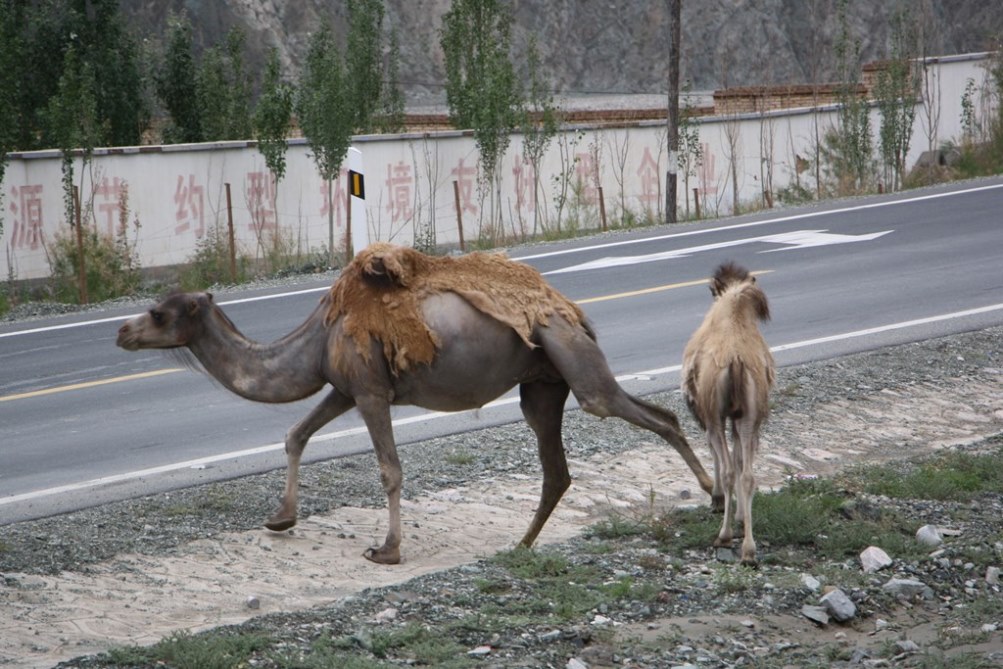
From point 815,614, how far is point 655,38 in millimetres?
52023

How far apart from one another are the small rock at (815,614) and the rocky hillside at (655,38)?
4597cm

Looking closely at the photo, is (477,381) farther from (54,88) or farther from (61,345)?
(54,88)

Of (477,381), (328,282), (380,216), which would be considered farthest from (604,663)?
(380,216)

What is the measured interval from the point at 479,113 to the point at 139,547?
64.0 feet

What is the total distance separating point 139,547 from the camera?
8555 mm

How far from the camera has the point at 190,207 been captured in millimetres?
25703

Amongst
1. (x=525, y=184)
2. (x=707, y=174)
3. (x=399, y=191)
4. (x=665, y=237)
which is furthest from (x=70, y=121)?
(x=707, y=174)

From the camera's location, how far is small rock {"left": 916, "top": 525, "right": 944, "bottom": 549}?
28.9ft

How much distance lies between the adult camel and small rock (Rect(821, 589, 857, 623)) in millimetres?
1379

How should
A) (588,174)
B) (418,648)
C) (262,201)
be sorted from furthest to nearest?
(588,174), (262,201), (418,648)

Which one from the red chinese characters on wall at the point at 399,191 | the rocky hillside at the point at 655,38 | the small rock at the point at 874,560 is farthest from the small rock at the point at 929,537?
the rocky hillside at the point at 655,38

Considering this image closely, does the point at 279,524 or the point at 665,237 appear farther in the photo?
the point at 665,237

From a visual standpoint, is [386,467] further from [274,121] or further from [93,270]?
[274,121]

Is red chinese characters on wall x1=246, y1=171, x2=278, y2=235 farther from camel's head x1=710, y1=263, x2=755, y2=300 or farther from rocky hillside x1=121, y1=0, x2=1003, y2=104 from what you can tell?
rocky hillside x1=121, y1=0, x2=1003, y2=104
